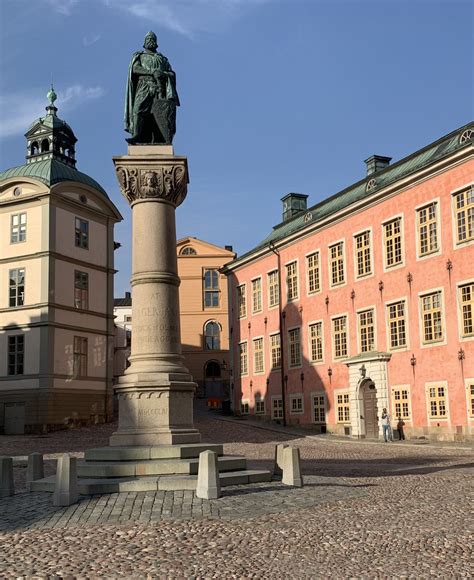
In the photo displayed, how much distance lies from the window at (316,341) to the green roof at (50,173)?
593 inches

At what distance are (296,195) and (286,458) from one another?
33672mm

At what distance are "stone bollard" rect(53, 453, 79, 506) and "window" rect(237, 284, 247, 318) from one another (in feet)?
110

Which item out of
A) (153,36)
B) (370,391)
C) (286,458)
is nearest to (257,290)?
(370,391)

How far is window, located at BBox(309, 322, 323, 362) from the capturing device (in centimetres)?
3653

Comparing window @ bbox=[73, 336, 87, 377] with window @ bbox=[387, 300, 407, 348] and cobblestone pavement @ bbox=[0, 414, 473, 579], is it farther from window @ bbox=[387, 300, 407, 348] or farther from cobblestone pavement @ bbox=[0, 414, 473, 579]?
cobblestone pavement @ bbox=[0, 414, 473, 579]

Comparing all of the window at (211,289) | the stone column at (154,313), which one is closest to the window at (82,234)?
the stone column at (154,313)

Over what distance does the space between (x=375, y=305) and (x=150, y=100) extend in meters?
18.8

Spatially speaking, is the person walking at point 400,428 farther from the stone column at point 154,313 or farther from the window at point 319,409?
the stone column at point 154,313

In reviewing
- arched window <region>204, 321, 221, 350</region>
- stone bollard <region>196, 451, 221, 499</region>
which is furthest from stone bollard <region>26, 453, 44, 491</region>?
arched window <region>204, 321, 221, 350</region>

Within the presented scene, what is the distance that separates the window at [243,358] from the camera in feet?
146

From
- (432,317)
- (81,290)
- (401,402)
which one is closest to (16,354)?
(81,290)

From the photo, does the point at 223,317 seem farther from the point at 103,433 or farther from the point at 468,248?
the point at 468,248

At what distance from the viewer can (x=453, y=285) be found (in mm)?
28016

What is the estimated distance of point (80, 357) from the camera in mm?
39469
